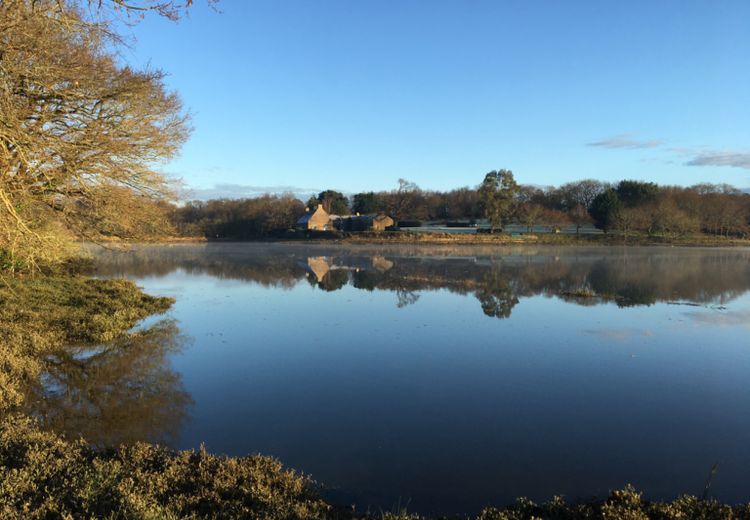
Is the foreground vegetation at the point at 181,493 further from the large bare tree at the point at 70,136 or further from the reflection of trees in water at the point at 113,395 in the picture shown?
the large bare tree at the point at 70,136

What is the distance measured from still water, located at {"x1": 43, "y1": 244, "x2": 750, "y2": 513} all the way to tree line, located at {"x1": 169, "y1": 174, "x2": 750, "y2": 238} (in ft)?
183

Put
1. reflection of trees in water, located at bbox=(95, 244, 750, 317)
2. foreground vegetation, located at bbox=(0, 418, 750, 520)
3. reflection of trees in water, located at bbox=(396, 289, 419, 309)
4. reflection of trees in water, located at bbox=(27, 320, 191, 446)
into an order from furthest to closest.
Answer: reflection of trees in water, located at bbox=(95, 244, 750, 317), reflection of trees in water, located at bbox=(396, 289, 419, 309), reflection of trees in water, located at bbox=(27, 320, 191, 446), foreground vegetation, located at bbox=(0, 418, 750, 520)

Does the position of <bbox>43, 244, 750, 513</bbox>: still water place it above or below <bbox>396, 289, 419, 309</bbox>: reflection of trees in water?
below

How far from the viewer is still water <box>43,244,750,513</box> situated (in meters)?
5.45

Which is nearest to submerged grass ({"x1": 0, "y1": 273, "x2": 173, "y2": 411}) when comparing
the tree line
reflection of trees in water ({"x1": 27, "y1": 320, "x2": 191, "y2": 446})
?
reflection of trees in water ({"x1": 27, "y1": 320, "x2": 191, "y2": 446})

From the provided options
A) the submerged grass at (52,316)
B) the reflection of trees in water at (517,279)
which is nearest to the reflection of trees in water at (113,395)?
the submerged grass at (52,316)

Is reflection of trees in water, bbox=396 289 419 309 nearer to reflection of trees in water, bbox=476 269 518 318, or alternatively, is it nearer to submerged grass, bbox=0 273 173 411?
reflection of trees in water, bbox=476 269 518 318

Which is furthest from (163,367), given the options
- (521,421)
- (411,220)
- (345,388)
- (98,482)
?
(411,220)

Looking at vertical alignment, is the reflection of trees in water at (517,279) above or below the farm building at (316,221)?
below

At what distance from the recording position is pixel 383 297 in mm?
18719

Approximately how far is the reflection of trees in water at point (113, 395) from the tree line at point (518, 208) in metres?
56.2

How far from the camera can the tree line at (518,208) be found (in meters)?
73.2

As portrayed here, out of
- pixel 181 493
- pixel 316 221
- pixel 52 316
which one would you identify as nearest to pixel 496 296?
pixel 52 316

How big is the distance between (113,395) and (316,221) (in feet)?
259
